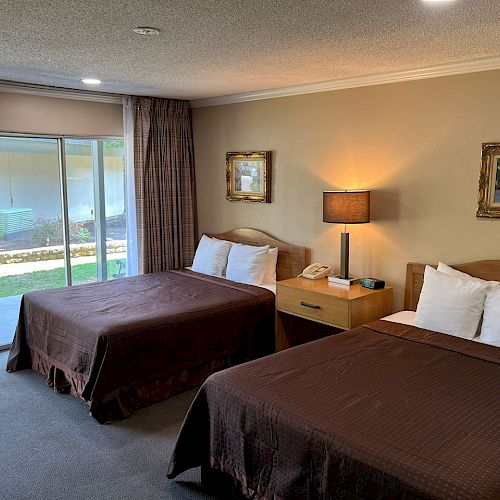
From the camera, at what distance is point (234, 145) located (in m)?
4.80

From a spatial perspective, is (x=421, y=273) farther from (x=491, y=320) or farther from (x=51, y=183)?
(x=51, y=183)

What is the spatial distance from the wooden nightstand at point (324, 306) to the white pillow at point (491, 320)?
82 cm

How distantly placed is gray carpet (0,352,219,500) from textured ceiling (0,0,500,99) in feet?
7.36

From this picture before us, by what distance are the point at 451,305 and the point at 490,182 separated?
85 cm

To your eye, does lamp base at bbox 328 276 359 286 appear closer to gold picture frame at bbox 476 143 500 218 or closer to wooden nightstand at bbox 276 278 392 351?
wooden nightstand at bbox 276 278 392 351

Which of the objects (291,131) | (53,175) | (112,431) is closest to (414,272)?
(291,131)

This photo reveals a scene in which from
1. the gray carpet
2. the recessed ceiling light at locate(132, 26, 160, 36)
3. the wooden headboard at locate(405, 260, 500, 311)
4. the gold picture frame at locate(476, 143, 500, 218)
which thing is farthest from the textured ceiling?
the gray carpet

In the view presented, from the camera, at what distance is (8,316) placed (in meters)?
4.60

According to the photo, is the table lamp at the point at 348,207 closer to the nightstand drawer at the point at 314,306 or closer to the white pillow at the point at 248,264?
the nightstand drawer at the point at 314,306

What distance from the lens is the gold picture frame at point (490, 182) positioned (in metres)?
3.13

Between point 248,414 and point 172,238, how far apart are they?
10.5 ft

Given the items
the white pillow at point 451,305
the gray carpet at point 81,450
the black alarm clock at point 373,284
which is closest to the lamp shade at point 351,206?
the black alarm clock at point 373,284

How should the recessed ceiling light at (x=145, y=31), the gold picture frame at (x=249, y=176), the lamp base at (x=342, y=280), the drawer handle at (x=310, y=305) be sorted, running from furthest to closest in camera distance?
the gold picture frame at (x=249, y=176) → the lamp base at (x=342, y=280) → the drawer handle at (x=310, y=305) → the recessed ceiling light at (x=145, y=31)

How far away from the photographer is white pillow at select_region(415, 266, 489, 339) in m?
2.88
